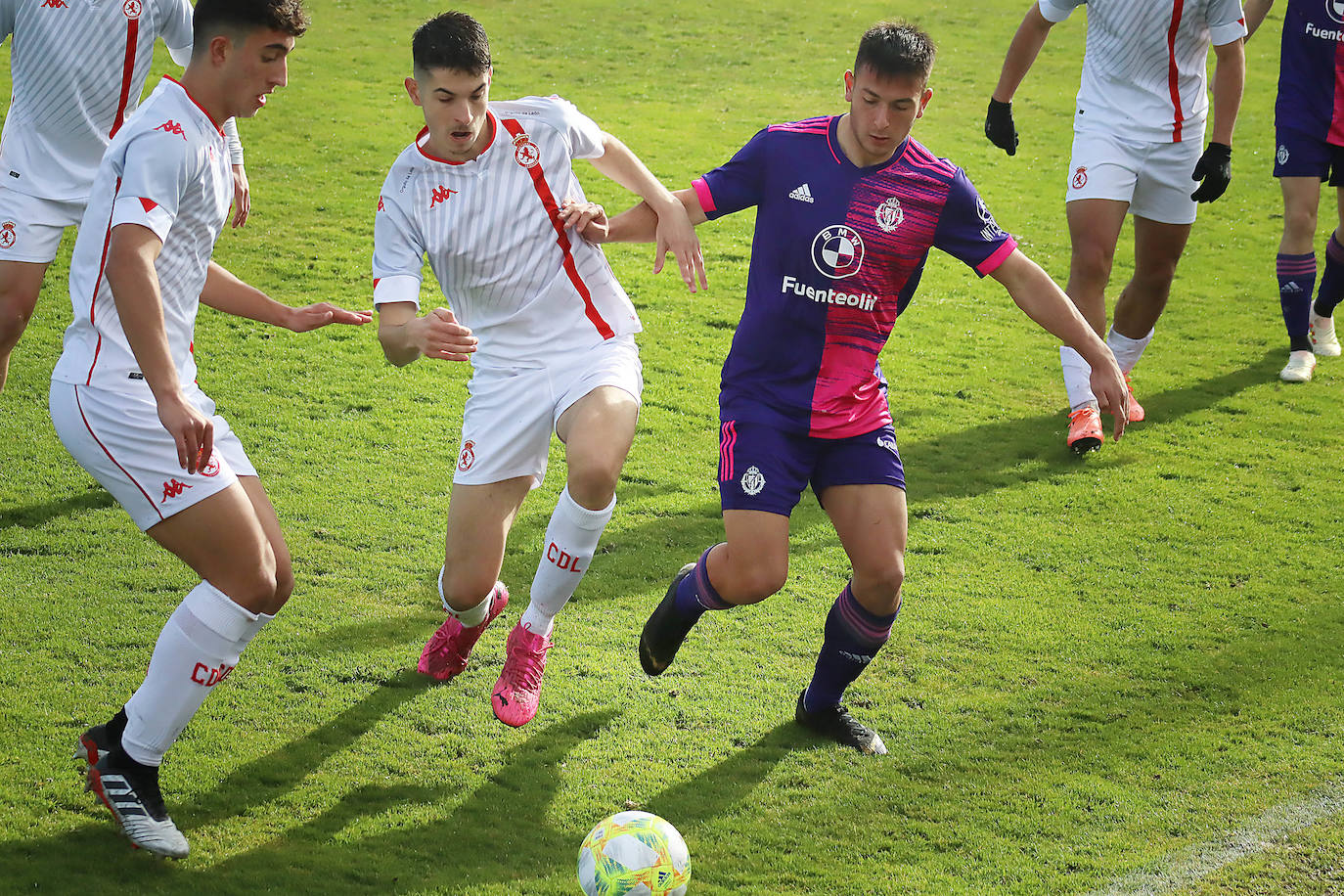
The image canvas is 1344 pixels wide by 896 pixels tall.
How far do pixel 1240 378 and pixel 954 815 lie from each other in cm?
464

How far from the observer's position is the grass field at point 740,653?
Result: 11.4ft

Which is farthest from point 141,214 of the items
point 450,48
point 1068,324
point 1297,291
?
point 1297,291

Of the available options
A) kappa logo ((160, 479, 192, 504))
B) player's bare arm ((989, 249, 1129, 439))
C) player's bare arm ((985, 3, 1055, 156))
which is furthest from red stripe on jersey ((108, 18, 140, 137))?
player's bare arm ((985, 3, 1055, 156))

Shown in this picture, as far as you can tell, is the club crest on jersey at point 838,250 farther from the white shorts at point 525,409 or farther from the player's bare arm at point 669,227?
the white shorts at point 525,409

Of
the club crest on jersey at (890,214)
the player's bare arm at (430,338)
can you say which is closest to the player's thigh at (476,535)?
the player's bare arm at (430,338)

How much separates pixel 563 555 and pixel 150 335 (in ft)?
4.88

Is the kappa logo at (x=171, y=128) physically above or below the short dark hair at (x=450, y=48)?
below

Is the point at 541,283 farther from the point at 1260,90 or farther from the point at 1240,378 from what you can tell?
the point at 1260,90

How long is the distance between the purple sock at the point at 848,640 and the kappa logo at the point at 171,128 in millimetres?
2254

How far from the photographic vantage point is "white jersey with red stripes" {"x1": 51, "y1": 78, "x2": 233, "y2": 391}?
3.12 m

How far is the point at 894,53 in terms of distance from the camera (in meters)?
3.65

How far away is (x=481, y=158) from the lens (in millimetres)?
4152

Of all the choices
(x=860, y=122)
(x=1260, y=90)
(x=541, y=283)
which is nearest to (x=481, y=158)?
(x=541, y=283)

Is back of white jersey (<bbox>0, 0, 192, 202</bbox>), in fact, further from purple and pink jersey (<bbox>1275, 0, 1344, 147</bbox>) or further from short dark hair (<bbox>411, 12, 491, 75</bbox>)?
purple and pink jersey (<bbox>1275, 0, 1344, 147</bbox>)
